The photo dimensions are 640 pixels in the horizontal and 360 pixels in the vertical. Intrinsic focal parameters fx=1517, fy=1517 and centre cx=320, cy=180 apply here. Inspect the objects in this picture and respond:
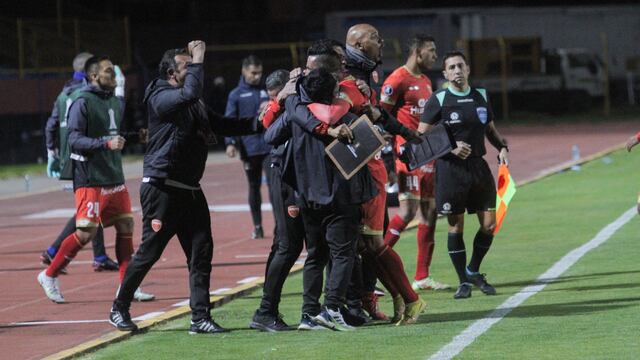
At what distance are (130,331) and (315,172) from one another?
1839 mm

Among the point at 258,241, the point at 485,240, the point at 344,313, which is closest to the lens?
the point at 344,313

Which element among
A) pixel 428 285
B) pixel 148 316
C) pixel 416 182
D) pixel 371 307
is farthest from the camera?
pixel 416 182

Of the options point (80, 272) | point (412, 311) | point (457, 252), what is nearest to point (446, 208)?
point (457, 252)

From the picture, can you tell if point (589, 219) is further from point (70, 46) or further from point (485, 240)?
point (70, 46)

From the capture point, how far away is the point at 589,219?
58.4 feet

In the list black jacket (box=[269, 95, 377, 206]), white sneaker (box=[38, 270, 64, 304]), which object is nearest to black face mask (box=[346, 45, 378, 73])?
black jacket (box=[269, 95, 377, 206])

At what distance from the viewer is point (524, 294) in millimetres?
12086

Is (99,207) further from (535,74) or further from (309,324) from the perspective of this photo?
(535,74)

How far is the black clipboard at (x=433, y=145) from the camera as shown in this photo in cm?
1094

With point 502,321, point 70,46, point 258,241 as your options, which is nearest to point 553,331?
point 502,321

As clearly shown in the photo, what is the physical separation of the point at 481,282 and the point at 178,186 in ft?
9.39

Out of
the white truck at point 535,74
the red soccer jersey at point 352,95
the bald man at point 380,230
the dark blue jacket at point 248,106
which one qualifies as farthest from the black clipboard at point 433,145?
the white truck at point 535,74

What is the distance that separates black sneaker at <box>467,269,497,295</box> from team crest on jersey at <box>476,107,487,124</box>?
125 centimetres

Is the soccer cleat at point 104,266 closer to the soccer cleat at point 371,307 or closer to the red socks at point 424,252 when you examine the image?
the red socks at point 424,252
